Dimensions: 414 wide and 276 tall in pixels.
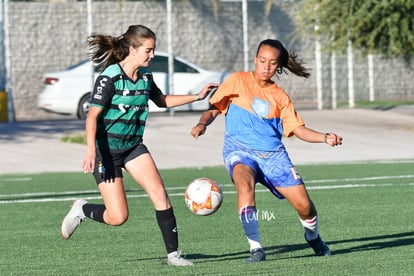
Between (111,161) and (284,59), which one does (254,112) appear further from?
(111,161)

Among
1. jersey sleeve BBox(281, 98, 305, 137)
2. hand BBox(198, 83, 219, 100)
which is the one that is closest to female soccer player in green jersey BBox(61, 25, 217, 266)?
hand BBox(198, 83, 219, 100)

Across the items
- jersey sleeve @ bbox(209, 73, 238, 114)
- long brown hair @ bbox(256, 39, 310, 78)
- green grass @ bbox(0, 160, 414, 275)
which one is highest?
long brown hair @ bbox(256, 39, 310, 78)

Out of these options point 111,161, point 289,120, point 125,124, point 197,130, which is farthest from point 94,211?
point 289,120

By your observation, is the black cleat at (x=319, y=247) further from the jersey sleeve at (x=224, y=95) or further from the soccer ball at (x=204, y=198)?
the jersey sleeve at (x=224, y=95)

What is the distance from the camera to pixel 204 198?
31.6 ft

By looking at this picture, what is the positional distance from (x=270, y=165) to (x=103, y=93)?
1489 millimetres

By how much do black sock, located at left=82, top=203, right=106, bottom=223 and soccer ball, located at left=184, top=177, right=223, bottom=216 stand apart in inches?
29.5

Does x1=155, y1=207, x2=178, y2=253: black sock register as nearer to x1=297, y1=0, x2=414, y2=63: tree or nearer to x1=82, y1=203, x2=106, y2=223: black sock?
x1=82, y1=203, x2=106, y2=223: black sock

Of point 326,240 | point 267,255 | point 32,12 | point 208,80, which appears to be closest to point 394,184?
point 326,240

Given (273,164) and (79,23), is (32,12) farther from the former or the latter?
(273,164)

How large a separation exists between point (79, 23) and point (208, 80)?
5.21 m

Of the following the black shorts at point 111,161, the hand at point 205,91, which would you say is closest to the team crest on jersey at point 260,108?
the hand at point 205,91

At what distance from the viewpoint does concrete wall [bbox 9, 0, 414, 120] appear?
33438 millimetres

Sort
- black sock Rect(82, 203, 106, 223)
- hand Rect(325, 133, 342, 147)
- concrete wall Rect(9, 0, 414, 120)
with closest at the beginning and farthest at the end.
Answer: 1. hand Rect(325, 133, 342, 147)
2. black sock Rect(82, 203, 106, 223)
3. concrete wall Rect(9, 0, 414, 120)
